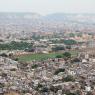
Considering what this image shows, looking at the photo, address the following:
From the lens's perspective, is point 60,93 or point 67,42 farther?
point 67,42

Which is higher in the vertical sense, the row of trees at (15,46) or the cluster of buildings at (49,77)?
the cluster of buildings at (49,77)

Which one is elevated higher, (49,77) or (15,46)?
(49,77)

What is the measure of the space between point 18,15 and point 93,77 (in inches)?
3960

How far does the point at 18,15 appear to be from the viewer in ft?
392

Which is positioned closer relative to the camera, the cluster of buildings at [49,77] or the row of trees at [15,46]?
the cluster of buildings at [49,77]

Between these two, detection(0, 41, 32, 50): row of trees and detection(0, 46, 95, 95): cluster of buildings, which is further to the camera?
detection(0, 41, 32, 50): row of trees

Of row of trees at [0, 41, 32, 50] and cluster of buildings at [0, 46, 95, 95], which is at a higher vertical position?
cluster of buildings at [0, 46, 95, 95]

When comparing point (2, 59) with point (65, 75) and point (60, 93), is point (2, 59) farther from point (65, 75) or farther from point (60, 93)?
point (60, 93)

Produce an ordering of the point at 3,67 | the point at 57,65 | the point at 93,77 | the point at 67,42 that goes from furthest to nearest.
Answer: the point at 67,42
the point at 57,65
the point at 3,67
the point at 93,77

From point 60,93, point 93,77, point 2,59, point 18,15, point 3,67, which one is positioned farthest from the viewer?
point 18,15

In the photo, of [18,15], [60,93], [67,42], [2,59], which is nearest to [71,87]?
[60,93]

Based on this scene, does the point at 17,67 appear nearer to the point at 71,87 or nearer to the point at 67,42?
the point at 71,87

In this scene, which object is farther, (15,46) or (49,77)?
(15,46)

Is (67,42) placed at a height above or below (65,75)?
below
